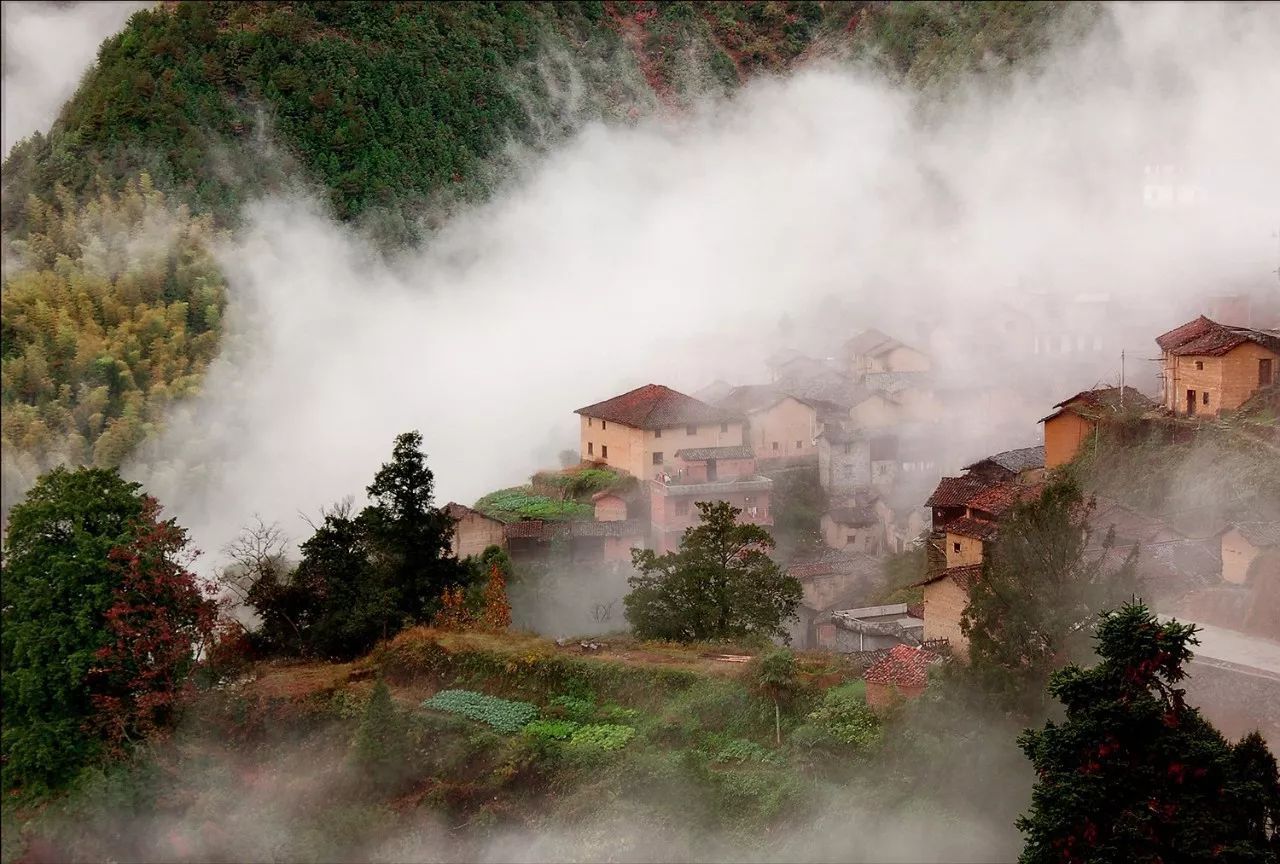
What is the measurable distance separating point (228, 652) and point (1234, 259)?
7.96 m

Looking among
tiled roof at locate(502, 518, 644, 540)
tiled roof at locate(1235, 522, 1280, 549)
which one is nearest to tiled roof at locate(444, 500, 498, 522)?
tiled roof at locate(502, 518, 644, 540)

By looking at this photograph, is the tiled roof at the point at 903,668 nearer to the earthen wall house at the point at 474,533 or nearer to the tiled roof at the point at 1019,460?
the tiled roof at the point at 1019,460

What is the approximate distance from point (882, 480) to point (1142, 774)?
8.62 metres

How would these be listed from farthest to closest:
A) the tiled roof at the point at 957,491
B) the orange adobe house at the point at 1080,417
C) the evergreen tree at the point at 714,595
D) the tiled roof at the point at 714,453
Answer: the tiled roof at the point at 714,453 < the tiled roof at the point at 957,491 < the orange adobe house at the point at 1080,417 < the evergreen tree at the point at 714,595

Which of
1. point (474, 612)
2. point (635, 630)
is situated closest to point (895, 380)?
point (635, 630)

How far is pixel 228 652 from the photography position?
27.7ft

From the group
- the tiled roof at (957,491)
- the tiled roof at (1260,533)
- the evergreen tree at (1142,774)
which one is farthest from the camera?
the tiled roof at (957,491)

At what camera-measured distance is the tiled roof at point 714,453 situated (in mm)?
11906

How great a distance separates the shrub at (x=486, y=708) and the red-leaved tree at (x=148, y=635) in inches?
53.5

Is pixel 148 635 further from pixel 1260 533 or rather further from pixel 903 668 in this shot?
pixel 1260 533

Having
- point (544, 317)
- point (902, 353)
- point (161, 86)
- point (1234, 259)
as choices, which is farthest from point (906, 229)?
point (161, 86)

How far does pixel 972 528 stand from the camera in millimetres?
8938

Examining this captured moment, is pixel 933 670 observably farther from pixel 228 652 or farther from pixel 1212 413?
pixel 228 652

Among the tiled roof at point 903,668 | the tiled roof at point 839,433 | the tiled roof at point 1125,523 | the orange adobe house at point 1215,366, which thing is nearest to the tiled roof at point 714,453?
the tiled roof at point 839,433
